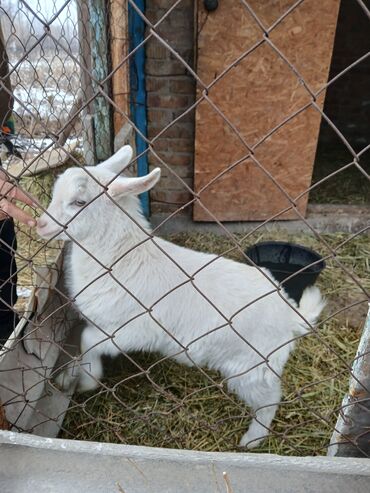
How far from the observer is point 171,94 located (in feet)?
12.7

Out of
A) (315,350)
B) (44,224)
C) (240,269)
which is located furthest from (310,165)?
(44,224)

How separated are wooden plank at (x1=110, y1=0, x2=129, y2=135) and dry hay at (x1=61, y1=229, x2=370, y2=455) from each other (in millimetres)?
1998

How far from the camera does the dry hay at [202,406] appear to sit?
228 centimetres

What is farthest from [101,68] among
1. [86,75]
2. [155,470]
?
[155,470]

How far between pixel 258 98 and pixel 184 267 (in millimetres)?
2132

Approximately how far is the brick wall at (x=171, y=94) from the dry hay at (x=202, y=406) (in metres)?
1.97

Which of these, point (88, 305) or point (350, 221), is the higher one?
point (88, 305)

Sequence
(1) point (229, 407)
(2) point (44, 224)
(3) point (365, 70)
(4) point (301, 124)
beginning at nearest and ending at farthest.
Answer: (2) point (44, 224) < (1) point (229, 407) < (4) point (301, 124) < (3) point (365, 70)

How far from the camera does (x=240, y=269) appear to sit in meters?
2.29

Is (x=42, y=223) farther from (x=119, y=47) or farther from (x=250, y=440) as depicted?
(x=119, y=47)

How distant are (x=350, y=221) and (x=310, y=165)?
2.47 feet

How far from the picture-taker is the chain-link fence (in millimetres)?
1590

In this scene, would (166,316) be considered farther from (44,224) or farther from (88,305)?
(44,224)

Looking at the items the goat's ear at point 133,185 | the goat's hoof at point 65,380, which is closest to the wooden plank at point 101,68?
the goat's ear at point 133,185
